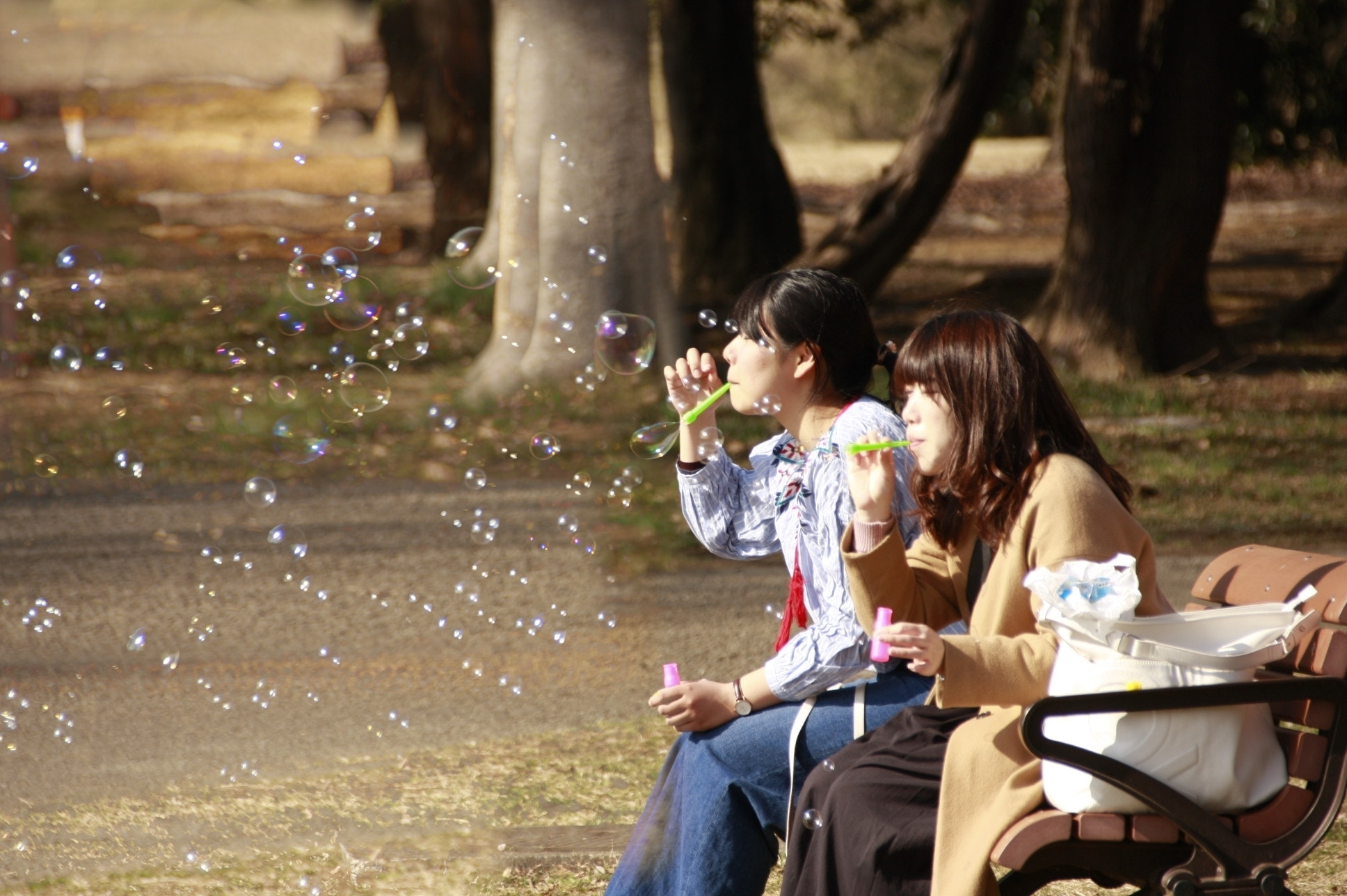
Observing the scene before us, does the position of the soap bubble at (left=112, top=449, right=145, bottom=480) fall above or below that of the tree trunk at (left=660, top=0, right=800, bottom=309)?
below

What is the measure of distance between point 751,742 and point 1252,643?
84cm

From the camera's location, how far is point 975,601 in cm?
258

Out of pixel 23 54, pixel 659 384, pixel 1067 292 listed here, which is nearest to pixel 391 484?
pixel 659 384

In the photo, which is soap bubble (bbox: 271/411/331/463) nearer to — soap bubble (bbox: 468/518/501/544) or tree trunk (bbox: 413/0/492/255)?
soap bubble (bbox: 468/518/501/544)

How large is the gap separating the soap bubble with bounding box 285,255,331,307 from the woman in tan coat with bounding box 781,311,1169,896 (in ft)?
7.11

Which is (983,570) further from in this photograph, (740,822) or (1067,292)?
(1067,292)

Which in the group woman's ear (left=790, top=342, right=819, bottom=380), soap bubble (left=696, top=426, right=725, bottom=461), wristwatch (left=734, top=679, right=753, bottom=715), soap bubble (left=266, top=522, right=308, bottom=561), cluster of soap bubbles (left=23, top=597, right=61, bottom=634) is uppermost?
woman's ear (left=790, top=342, right=819, bottom=380)

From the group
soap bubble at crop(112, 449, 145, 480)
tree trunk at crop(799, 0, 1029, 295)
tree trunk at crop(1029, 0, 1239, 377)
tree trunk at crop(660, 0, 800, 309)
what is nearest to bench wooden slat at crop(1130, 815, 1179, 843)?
soap bubble at crop(112, 449, 145, 480)

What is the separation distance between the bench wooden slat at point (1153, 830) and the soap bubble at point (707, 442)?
42.1 inches

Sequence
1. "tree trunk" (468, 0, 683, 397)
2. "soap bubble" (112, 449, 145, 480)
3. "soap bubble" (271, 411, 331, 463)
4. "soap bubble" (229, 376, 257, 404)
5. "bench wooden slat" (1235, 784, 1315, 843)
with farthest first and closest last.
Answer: "soap bubble" (229, 376, 257, 404) → "soap bubble" (112, 449, 145, 480) → "soap bubble" (271, 411, 331, 463) → "tree trunk" (468, 0, 683, 397) → "bench wooden slat" (1235, 784, 1315, 843)

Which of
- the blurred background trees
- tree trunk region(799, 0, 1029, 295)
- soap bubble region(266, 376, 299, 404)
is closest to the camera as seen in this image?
soap bubble region(266, 376, 299, 404)

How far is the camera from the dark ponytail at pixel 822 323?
267 cm

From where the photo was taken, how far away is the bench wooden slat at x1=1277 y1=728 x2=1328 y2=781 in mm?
2311

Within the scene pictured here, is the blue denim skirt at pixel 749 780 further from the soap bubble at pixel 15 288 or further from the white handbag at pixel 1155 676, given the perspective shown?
the soap bubble at pixel 15 288
